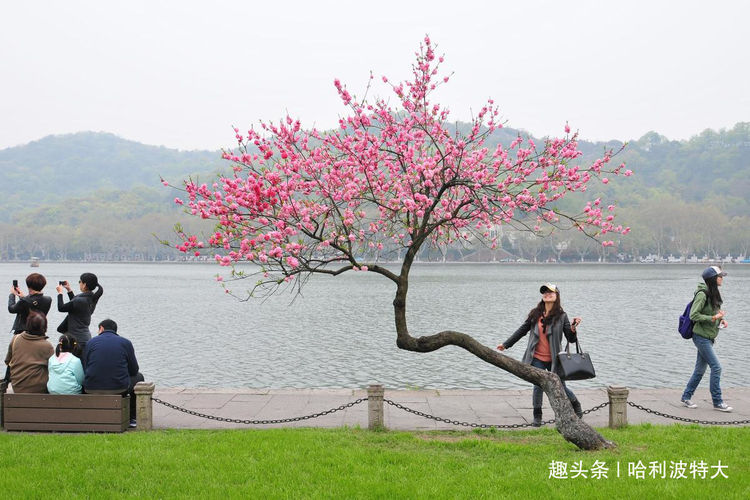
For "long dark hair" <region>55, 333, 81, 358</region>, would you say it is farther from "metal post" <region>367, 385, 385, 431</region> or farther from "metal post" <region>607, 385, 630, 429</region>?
"metal post" <region>607, 385, 630, 429</region>

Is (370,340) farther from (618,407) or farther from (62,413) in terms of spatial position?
(62,413)

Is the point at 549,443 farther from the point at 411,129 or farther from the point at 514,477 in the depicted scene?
the point at 411,129

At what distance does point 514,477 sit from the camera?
650 cm

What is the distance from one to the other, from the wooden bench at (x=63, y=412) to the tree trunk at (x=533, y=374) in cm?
439

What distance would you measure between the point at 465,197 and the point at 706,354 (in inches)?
194

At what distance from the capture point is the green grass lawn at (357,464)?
6098 millimetres

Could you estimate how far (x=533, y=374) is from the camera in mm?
7938

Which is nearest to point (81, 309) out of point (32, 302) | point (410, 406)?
point (32, 302)

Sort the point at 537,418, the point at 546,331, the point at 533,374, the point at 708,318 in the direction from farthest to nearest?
the point at 708,318
the point at 537,418
the point at 546,331
the point at 533,374

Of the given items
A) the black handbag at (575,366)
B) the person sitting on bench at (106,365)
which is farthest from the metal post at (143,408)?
the black handbag at (575,366)

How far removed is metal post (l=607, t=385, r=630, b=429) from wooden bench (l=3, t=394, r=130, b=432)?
7.45 metres

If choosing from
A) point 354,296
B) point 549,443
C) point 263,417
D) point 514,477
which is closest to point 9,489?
point 263,417

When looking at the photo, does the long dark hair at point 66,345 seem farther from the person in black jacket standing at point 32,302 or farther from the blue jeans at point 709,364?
the blue jeans at point 709,364

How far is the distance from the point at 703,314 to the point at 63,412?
10384 mm
